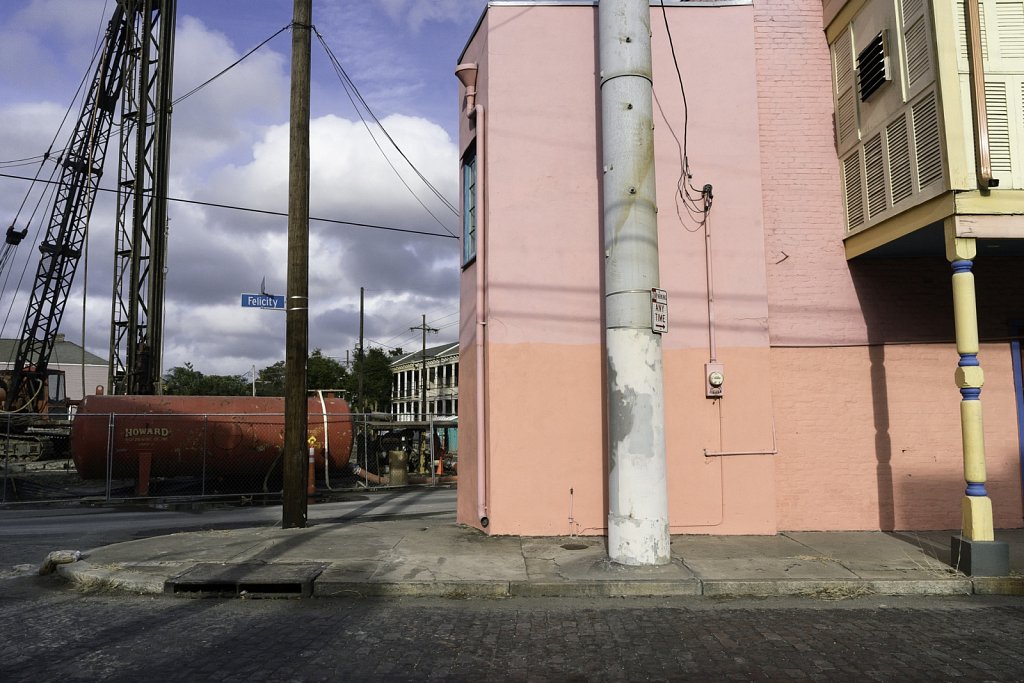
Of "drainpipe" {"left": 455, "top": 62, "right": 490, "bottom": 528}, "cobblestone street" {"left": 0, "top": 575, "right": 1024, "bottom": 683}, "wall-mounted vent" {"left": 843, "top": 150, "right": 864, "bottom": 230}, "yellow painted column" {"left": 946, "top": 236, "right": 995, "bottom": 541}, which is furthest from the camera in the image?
"wall-mounted vent" {"left": 843, "top": 150, "right": 864, "bottom": 230}

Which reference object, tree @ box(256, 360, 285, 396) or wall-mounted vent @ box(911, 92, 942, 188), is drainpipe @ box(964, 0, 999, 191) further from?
tree @ box(256, 360, 285, 396)

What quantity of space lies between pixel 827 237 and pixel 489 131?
4.72 metres

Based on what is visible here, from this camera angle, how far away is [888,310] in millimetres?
9773

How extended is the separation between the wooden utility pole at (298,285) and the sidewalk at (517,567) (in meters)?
0.67

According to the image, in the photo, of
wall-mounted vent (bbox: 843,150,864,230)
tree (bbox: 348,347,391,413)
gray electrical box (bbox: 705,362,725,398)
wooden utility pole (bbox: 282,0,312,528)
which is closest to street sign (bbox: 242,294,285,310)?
wooden utility pole (bbox: 282,0,312,528)

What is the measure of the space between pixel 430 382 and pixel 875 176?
7315 cm

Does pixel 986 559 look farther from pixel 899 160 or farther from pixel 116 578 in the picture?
pixel 116 578

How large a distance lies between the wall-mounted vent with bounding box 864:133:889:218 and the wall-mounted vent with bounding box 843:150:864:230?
196 millimetres

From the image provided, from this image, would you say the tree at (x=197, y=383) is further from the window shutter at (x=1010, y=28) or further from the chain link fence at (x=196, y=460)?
the window shutter at (x=1010, y=28)

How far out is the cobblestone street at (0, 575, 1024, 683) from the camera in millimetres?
4602

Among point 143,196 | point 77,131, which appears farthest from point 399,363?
point 143,196

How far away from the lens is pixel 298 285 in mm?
9445

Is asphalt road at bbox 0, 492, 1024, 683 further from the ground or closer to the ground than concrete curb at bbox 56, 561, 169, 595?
closer to the ground

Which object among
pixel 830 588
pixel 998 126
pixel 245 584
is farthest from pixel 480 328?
pixel 998 126
